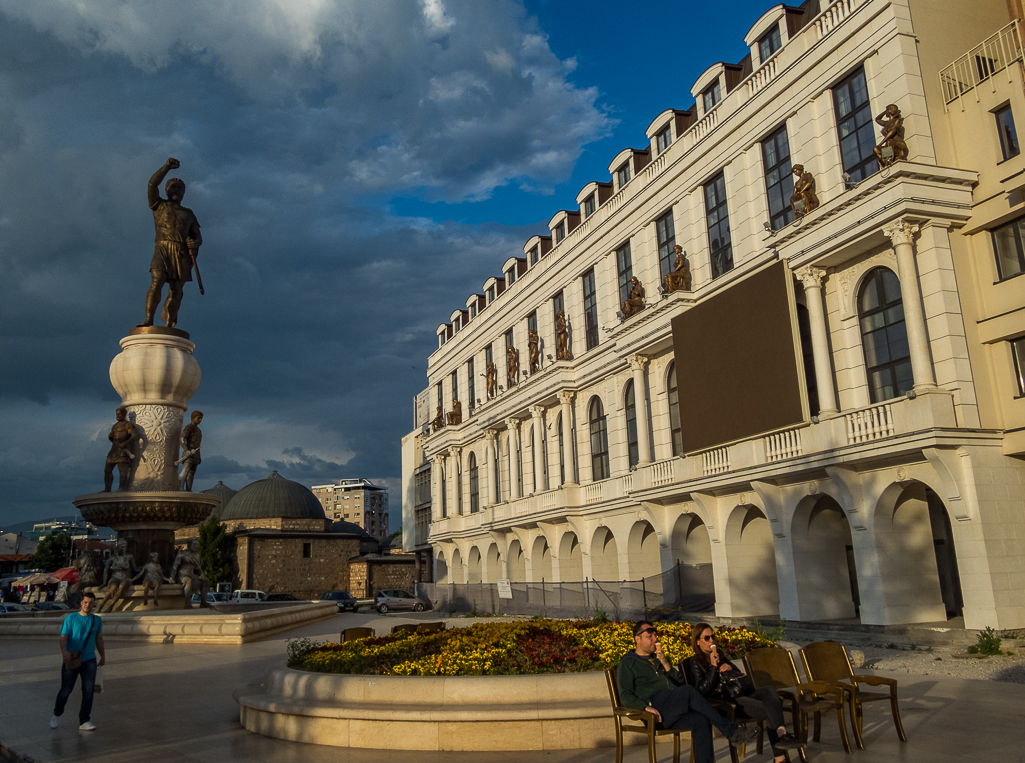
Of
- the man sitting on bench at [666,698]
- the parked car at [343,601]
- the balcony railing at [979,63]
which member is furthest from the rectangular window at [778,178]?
the parked car at [343,601]

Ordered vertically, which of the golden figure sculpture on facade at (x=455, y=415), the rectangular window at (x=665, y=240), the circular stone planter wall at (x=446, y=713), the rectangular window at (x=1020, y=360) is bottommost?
the circular stone planter wall at (x=446, y=713)

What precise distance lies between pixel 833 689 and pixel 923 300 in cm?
1469

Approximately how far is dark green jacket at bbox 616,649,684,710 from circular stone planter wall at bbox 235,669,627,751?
1.08 m

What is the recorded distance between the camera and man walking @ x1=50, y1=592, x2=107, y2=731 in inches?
381

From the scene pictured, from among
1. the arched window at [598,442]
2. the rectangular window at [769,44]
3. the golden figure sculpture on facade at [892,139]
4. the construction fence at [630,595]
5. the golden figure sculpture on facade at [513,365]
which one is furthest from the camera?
the golden figure sculpture on facade at [513,365]

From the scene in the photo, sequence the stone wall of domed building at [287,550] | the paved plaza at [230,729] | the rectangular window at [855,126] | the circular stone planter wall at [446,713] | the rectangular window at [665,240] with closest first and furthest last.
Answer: the paved plaza at [230,729]
the circular stone planter wall at [446,713]
the rectangular window at [855,126]
the rectangular window at [665,240]
the stone wall of domed building at [287,550]

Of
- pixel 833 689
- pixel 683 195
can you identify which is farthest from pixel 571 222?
pixel 833 689

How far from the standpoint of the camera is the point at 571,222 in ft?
133

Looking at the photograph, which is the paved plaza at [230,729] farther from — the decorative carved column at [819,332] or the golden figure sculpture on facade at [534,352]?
the golden figure sculpture on facade at [534,352]

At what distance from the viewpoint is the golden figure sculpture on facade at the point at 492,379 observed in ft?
153

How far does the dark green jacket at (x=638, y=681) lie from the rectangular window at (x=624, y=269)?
1069 inches

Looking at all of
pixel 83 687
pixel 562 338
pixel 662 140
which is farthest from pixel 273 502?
pixel 83 687

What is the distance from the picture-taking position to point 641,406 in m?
→ 30.6

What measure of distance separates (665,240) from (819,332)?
413 inches
